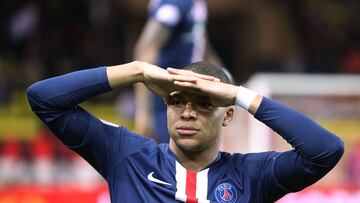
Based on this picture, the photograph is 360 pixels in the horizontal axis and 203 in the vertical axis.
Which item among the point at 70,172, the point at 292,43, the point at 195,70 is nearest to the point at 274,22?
the point at 292,43

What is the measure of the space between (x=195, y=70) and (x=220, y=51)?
1268cm

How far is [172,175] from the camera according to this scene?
415cm

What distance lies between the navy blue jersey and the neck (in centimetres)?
240

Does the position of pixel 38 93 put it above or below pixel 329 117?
above

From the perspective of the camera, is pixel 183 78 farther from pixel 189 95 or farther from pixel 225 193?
pixel 225 193

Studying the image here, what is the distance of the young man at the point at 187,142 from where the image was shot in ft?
13.1

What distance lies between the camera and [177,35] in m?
6.67


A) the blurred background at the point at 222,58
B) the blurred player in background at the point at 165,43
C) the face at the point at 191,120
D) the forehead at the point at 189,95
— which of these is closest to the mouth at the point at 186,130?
the face at the point at 191,120

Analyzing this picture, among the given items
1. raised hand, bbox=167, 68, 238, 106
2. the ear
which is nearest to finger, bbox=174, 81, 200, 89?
raised hand, bbox=167, 68, 238, 106

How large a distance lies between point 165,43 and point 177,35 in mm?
106

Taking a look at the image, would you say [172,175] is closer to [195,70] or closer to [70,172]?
[195,70]

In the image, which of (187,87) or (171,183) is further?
(171,183)

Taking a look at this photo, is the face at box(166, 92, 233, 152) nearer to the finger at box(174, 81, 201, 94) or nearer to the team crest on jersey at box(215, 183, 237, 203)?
the finger at box(174, 81, 201, 94)

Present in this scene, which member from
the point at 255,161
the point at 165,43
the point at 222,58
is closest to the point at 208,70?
the point at 255,161
